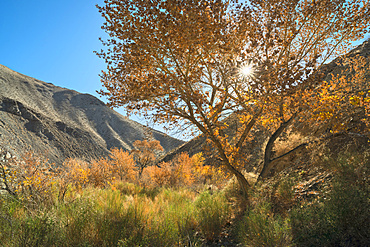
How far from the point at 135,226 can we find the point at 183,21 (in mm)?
4486

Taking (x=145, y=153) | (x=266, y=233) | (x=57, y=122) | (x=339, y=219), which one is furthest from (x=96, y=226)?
(x=57, y=122)

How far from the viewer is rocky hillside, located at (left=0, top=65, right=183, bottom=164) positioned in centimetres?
5106

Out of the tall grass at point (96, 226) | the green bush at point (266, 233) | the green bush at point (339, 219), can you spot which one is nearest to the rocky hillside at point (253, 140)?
the tall grass at point (96, 226)

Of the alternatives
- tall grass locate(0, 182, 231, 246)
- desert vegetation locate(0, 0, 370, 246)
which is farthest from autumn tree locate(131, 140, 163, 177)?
tall grass locate(0, 182, 231, 246)

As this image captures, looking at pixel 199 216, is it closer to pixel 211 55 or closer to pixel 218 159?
pixel 218 159

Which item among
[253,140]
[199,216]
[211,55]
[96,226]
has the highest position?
[211,55]

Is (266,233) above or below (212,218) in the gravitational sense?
above

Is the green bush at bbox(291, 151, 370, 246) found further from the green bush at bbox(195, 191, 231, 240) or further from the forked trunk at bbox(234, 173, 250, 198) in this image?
the forked trunk at bbox(234, 173, 250, 198)

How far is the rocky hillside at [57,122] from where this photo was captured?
51062mm

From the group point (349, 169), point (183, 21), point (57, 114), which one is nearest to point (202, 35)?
point (183, 21)

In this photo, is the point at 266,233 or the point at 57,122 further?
the point at 57,122

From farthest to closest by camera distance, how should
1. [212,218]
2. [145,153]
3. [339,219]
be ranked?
[145,153], [212,218], [339,219]

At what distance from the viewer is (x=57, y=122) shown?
62.5 m

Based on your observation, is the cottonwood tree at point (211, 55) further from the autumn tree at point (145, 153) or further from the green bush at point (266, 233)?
the autumn tree at point (145, 153)
